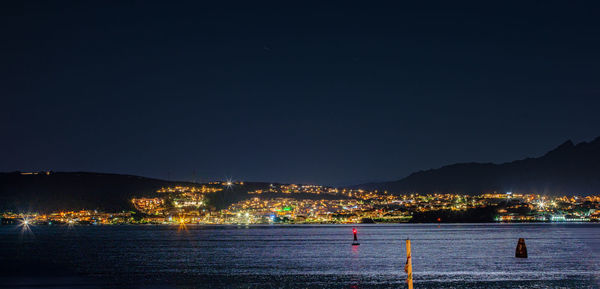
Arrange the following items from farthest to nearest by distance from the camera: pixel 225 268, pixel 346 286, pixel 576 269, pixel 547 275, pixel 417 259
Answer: pixel 417 259 → pixel 225 268 → pixel 576 269 → pixel 547 275 → pixel 346 286

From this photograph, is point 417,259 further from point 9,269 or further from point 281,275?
point 9,269

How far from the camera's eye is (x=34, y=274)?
178 feet

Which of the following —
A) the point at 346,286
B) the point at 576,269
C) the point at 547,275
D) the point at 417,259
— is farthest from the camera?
the point at 417,259

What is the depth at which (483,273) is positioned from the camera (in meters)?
51.1

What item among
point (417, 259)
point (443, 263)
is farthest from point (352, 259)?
point (443, 263)

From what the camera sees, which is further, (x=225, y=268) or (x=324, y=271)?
(x=225, y=268)

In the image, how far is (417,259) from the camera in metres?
65.3

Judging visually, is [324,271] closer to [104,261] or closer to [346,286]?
[346,286]

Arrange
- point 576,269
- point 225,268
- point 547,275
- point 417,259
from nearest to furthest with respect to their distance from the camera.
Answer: point 547,275
point 576,269
point 225,268
point 417,259

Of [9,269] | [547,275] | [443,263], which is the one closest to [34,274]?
[9,269]

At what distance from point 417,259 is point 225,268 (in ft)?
58.5

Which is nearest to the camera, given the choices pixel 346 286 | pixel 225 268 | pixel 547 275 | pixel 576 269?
pixel 346 286

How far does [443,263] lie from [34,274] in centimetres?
3193

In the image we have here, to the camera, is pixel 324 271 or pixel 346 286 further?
pixel 324 271
